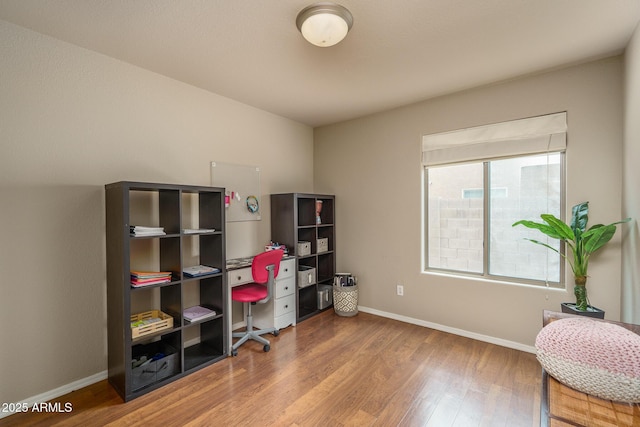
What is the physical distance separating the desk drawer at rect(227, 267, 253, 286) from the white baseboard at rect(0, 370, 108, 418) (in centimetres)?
117

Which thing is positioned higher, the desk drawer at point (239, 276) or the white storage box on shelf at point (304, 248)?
the white storage box on shelf at point (304, 248)

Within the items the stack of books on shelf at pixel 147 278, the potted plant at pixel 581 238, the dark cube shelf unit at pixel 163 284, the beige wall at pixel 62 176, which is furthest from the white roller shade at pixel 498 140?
the stack of books on shelf at pixel 147 278

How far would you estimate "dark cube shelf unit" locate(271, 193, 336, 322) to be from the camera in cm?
347

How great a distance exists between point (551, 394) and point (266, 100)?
324 centimetres

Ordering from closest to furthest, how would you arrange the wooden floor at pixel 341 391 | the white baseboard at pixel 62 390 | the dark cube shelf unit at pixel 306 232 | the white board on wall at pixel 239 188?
the wooden floor at pixel 341 391, the white baseboard at pixel 62 390, the white board on wall at pixel 239 188, the dark cube shelf unit at pixel 306 232

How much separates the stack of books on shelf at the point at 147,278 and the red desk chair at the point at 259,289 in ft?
2.29

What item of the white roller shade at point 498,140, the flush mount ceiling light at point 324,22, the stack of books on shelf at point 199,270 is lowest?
the stack of books on shelf at point 199,270

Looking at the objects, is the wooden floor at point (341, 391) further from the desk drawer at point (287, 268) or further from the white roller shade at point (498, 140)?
the white roller shade at point (498, 140)

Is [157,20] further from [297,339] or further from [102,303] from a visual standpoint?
[297,339]

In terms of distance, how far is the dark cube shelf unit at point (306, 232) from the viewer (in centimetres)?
347

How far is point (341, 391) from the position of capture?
212 cm

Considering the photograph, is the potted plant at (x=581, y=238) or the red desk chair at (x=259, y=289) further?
the red desk chair at (x=259, y=289)

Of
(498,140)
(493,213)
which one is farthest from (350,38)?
(493,213)

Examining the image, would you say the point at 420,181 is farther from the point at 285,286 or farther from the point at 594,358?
the point at 594,358
